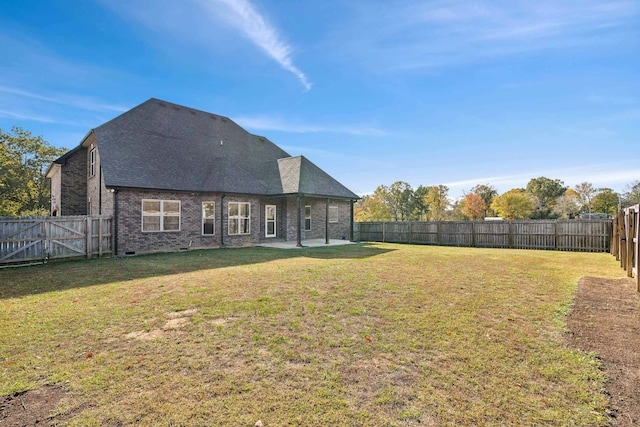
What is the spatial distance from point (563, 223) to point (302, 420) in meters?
19.1

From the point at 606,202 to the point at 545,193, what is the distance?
32.0ft

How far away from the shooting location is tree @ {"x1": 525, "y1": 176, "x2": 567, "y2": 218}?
2203 inches

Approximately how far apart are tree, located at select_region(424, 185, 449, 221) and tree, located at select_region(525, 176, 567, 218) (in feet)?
57.6

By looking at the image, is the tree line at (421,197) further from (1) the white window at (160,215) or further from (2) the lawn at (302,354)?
(2) the lawn at (302,354)

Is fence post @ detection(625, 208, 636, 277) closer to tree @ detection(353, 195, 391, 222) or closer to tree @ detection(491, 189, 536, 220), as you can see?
tree @ detection(353, 195, 391, 222)

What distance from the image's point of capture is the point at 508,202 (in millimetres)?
50719

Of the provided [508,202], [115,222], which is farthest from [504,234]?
[508,202]

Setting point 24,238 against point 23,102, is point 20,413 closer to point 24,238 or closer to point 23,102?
point 24,238

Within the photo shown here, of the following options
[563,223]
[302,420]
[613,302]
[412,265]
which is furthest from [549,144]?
[302,420]

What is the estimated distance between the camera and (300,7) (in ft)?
37.9

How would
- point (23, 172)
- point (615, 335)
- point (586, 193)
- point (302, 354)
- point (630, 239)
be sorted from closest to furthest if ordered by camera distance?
point (302, 354) → point (615, 335) → point (630, 239) → point (23, 172) → point (586, 193)

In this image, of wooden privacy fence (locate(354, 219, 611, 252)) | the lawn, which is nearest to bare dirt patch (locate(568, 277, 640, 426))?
the lawn

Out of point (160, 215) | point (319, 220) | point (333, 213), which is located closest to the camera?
point (160, 215)

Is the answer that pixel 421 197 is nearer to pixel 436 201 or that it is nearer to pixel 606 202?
pixel 436 201
